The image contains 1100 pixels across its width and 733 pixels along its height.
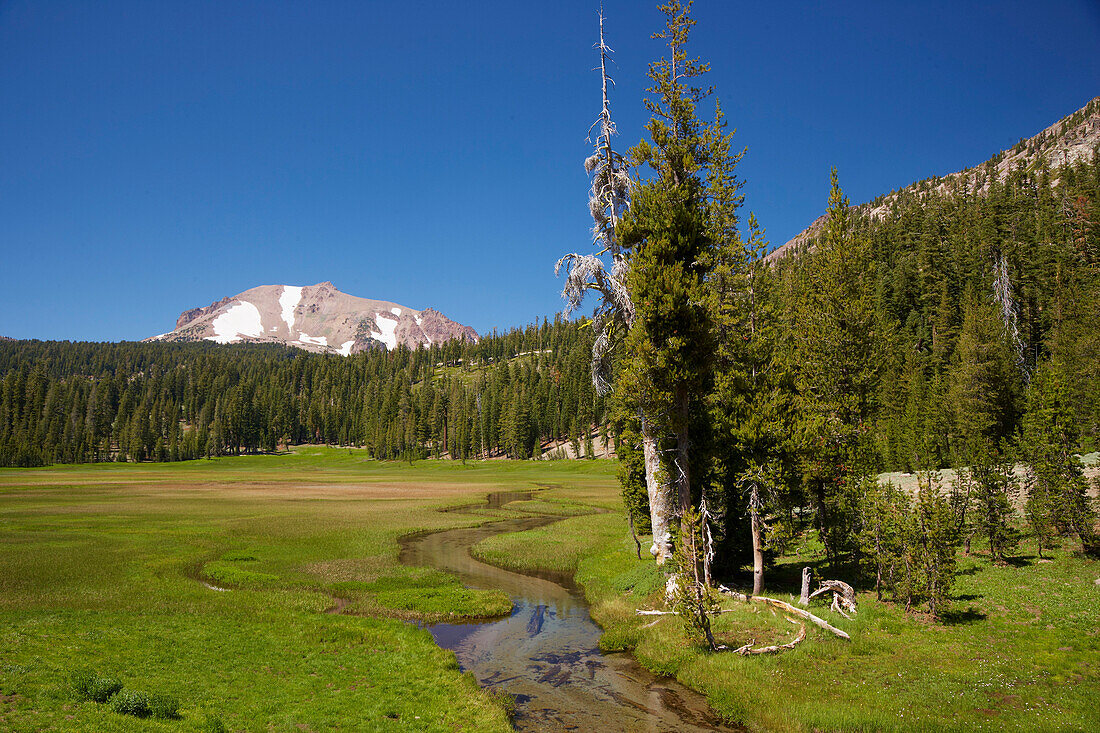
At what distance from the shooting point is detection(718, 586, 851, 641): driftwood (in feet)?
56.6

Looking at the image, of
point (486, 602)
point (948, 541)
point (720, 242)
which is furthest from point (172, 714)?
point (720, 242)

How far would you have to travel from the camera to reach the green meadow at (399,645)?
11.9 m

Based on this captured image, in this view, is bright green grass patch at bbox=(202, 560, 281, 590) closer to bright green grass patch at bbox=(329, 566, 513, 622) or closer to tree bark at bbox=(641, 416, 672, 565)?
bright green grass patch at bbox=(329, 566, 513, 622)

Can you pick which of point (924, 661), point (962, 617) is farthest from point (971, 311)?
point (924, 661)

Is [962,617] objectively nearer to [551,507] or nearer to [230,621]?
[230,621]

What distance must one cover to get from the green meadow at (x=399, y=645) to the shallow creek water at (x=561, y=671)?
0.82m

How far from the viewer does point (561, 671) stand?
56.6ft

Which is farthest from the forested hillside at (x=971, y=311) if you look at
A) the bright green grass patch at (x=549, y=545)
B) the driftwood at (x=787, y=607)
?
the bright green grass patch at (x=549, y=545)

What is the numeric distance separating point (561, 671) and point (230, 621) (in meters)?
11.8

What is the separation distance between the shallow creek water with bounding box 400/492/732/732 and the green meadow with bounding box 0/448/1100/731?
825 mm

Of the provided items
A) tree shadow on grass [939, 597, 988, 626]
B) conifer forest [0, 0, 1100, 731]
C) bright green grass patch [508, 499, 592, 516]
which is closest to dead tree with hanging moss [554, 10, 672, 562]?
conifer forest [0, 0, 1100, 731]

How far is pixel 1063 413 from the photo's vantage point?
73.4 ft

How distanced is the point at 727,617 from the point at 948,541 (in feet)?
25.3

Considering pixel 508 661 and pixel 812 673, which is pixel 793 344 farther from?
pixel 508 661
